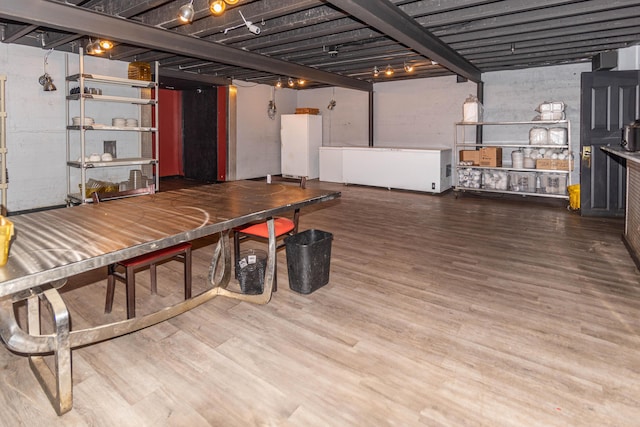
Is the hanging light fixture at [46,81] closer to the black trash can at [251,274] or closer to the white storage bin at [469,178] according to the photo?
the black trash can at [251,274]

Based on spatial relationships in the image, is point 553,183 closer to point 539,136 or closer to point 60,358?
point 539,136

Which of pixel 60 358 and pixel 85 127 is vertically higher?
pixel 85 127

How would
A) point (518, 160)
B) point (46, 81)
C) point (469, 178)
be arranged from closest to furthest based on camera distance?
point (46, 81), point (518, 160), point (469, 178)

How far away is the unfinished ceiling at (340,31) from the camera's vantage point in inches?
159

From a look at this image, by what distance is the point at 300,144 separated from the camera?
10320 millimetres

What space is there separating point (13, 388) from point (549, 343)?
2825mm

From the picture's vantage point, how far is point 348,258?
4.02 meters

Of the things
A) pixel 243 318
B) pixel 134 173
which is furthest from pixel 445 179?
pixel 243 318

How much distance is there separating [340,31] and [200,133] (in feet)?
20.3

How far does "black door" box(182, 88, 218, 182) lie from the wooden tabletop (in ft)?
23.1

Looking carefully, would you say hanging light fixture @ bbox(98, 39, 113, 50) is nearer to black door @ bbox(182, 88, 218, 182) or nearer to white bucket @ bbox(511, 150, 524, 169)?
black door @ bbox(182, 88, 218, 182)

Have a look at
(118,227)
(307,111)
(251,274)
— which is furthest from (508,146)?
(118,227)

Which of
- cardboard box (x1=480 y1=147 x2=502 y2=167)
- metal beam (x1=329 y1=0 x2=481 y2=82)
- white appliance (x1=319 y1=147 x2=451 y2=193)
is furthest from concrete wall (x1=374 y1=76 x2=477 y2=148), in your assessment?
metal beam (x1=329 y1=0 x2=481 y2=82)

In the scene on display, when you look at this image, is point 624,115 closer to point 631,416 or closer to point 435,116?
point 435,116
